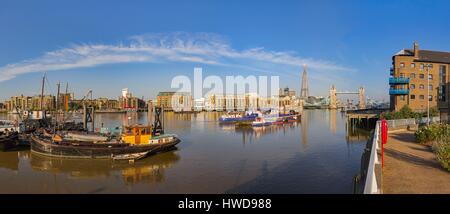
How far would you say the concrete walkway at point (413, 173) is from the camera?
10337 mm

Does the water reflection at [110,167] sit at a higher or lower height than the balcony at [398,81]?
lower

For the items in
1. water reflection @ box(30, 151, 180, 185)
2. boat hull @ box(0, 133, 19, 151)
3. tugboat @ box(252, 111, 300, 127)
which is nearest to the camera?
water reflection @ box(30, 151, 180, 185)

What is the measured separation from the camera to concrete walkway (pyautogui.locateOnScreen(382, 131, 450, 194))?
10.3 meters

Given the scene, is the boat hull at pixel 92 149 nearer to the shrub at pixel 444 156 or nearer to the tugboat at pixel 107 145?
the tugboat at pixel 107 145

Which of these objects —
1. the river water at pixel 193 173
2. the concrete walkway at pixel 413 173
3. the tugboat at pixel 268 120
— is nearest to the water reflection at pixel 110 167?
the river water at pixel 193 173

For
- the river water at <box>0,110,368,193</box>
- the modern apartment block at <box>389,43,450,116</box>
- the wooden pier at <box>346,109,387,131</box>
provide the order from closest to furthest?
the river water at <box>0,110,368,193</box>
the modern apartment block at <box>389,43,450,116</box>
the wooden pier at <box>346,109,387,131</box>

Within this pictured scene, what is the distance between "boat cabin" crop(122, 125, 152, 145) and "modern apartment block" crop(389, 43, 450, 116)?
1671 inches

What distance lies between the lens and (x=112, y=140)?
32344mm

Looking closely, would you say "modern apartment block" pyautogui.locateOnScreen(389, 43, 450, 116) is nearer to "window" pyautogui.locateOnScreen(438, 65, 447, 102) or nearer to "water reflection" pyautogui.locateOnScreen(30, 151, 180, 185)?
"window" pyautogui.locateOnScreen(438, 65, 447, 102)

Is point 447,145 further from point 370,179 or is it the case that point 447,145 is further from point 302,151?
point 302,151

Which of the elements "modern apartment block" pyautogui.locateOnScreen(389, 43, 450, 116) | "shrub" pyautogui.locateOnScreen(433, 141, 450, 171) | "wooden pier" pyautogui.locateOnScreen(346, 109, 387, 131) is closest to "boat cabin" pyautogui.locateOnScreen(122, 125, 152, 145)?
"shrub" pyautogui.locateOnScreen(433, 141, 450, 171)

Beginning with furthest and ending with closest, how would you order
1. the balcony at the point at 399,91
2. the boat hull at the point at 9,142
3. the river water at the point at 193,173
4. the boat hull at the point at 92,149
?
the balcony at the point at 399,91 → the boat hull at the point at 9,142 → the boat hull at the point at 92,149 → the river water at the point at 193,173

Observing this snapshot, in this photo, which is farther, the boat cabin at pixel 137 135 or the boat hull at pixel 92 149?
the boat cabin at pixel 137 135
